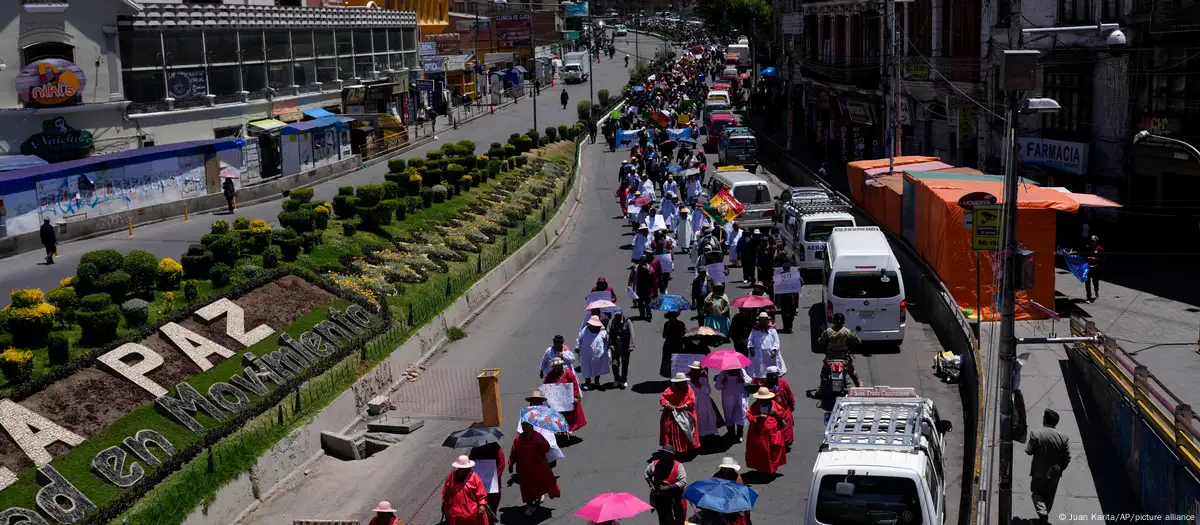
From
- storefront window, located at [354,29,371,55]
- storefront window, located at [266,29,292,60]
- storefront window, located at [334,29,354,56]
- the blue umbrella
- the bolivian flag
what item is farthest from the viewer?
storefront window, located at [354,29,371,55]

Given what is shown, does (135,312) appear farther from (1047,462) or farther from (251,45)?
(251,45)

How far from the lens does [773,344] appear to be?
1836 cm

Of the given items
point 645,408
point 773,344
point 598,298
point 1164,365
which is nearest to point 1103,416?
point 1164,365

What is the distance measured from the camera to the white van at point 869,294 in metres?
22.0

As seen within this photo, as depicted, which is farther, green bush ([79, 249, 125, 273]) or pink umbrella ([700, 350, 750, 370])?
green bush ([79, 249, 125, 273])

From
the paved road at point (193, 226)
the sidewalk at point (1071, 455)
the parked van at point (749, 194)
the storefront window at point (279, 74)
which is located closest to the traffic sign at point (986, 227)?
the sidewalk at point (1071, 455)

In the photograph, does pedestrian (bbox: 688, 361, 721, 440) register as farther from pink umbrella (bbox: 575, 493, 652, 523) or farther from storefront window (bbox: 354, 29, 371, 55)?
storefront window (bbox: 354, 29, 371, 55)

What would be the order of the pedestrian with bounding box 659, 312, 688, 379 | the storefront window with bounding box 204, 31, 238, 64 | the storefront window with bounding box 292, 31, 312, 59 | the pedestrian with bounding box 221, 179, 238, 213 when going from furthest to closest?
1. the storefront window with bounding box 292, 31, 312, 59
2. the storefront window with bounding box 204, 31, 238, 64
3. the pedestrian with bounding box 221, 179, 238, 213
4. the pedestrian with bounding box 659, 312, 688, 379

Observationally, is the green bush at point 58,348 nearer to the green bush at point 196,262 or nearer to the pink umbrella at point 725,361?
the green bush at point 196,262

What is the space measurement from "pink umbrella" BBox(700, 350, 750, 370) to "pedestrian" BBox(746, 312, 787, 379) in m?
1.25

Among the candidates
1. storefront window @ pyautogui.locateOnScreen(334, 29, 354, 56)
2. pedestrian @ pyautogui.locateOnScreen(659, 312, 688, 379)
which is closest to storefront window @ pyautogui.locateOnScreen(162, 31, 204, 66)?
storefront window @ pyautogui.locateOnScreen(334, 29, 354, 56)

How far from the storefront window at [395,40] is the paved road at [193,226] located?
203 inches

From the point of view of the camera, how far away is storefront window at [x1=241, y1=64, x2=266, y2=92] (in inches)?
1998

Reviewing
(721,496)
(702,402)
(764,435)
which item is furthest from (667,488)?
(702,402)
